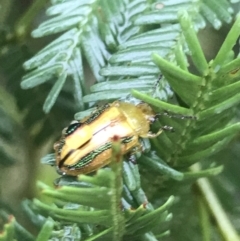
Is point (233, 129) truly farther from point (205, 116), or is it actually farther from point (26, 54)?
point (26, 54)

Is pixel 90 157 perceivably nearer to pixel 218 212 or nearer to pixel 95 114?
pixel 95 114

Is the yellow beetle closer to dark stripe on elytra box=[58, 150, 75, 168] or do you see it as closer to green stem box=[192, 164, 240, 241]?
dark stripe on elytra box=[58, 150, 75, 168]

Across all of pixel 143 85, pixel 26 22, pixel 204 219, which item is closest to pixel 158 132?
pixel 143 85

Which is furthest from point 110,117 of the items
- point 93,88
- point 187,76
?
point 187,76

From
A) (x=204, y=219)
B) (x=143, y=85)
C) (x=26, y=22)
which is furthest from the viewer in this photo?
(x=26, y=22)

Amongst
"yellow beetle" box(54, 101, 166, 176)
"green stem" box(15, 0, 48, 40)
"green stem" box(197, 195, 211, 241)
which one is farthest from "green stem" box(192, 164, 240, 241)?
"green stem" box(15, 0, 48, 40)

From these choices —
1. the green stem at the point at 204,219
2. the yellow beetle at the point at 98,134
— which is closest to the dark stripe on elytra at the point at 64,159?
the yellow beetle at the point at 98,134
